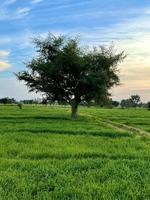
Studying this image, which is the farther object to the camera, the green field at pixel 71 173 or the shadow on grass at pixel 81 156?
the shadow on grass at pixel 81 156

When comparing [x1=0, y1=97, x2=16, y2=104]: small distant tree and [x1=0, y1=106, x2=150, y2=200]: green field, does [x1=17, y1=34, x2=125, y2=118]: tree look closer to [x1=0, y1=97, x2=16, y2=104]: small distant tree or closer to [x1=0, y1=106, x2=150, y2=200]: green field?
[x1=0, y1=106, x2=150, y2=200]: green field

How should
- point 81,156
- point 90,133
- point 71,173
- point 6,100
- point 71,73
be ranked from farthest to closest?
point 6,100, point 71,73, point 90,133, point 81,156, point 71,173

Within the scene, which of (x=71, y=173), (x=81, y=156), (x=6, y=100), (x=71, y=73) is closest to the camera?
(x=71, y=173)

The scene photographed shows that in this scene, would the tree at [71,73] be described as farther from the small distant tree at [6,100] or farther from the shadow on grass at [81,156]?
the small distant tree at [6,100]

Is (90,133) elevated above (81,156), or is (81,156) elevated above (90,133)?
(90,133)

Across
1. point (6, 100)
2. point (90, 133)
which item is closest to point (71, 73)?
point (90, 133)

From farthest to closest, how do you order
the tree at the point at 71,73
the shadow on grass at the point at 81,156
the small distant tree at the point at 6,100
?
the small distant tree at the point at 6,100 → the tree at the point at 71,73 → the shadow on grass at the point at 81,156

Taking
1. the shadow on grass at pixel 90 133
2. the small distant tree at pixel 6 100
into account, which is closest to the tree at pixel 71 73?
the shadow on grass at pixel 90 133

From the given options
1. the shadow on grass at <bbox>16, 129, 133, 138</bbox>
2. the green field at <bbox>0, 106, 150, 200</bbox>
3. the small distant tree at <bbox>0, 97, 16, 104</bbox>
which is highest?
the small distant tree at <bbox>0, 97, 16, 104</bbox>

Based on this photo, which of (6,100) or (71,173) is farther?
(6,100)

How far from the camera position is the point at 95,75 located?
172ft

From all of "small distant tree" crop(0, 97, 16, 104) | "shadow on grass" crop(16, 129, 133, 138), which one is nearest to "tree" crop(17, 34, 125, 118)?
"shadow on grass" crop(16, 129, 133, 138)

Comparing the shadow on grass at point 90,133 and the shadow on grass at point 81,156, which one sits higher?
the shadow on grass at point 90,133

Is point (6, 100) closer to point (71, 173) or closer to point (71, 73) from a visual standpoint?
point (71, 73)
